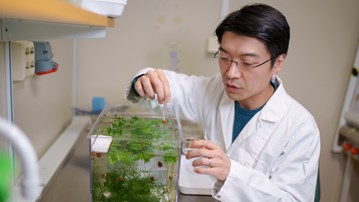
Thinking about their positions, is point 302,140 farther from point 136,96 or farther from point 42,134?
point 42,134

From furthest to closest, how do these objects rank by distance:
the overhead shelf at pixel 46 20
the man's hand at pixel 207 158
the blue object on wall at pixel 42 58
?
the blue object on wall at pixel 42 58
the man's hand at pixel 207 158
the overhead shelf at pixel 46 20

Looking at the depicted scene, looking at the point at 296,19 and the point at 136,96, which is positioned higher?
the point at 296,19

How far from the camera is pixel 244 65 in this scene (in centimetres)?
101

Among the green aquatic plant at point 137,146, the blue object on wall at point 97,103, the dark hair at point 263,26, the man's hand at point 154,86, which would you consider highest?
the dark hair at point 263,26

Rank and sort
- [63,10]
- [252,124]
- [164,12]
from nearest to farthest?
[63,10] → [252,124] → [164,12]

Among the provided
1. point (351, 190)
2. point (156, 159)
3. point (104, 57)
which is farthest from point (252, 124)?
point (351, 190)

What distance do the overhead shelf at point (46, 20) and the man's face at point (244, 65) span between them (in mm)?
413

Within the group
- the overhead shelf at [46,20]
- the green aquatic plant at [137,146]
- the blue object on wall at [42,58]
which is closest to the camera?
the overhead shelf at [46,20]

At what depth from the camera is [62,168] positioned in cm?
117

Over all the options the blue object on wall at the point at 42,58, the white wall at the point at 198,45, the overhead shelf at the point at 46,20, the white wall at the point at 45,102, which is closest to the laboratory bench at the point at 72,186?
the white wall at the point at 45,102

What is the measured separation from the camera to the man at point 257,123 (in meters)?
0.90

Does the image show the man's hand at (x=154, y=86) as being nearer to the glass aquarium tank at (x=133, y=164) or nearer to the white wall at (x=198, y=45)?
the glass aquarium tank at (x=133, y=164)

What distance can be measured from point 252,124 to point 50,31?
2.51 ft

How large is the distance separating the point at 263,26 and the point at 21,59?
0.76 metres
